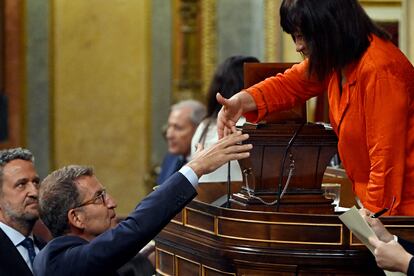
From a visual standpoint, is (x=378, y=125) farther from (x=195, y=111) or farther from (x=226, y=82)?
(x=195, y=111)

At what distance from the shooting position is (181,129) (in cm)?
738

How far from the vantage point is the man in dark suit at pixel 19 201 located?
5.15m

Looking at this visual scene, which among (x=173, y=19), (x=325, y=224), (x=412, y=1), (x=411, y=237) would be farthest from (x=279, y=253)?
(x=173, y=19)

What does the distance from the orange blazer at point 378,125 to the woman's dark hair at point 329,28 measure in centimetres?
5

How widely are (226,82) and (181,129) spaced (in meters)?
1.70

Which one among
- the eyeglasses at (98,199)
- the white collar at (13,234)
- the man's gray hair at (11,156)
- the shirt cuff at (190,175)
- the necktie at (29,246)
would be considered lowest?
the necktie at (29,246)

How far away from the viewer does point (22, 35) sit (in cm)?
1011

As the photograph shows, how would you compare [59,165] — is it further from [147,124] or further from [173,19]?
[173,19]

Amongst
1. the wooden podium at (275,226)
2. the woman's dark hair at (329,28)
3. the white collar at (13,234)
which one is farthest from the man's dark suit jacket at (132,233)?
the white collar at (13,234)

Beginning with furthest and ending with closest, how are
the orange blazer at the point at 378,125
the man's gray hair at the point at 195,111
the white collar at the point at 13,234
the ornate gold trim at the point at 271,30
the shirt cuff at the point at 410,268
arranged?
the ornate gold trim at the point at 271,30, the man's gray hair at the point at 195,111, the white collar at the point at 13,234, the orange blazer at the point at 378,125, the shirt cuff at the point at 410,268

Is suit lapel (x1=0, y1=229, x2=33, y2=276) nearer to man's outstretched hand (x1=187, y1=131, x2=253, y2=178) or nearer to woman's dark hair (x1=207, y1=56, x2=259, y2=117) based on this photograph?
man's outstretched hand (x1=187, y1=131, x2=253, y2=178)

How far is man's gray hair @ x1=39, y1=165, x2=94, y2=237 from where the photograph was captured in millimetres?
4148

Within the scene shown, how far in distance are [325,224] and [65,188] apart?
102cm

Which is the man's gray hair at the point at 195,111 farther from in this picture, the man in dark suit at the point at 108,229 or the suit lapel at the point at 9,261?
the suit lapel at the point at 9,261
